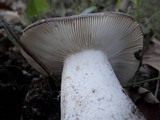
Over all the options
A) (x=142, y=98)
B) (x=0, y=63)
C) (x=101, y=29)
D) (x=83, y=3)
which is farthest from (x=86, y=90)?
(x=83, y=3)

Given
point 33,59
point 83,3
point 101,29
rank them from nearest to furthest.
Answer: point 101,29
point 33,59
point 83,3

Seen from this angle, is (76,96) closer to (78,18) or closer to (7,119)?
(78,18)

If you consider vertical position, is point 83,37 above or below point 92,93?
above

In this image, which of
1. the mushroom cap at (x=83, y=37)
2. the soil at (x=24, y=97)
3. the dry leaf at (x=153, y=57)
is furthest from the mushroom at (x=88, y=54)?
the dry leaf at (x=153, y=57)

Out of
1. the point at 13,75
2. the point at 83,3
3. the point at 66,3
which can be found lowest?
the point at 13,75

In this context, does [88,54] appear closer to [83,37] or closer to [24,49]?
[83,37]

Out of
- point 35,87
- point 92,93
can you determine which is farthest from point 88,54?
point 35,87

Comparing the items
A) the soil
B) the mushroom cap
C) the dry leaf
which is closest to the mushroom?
the mushroom cap

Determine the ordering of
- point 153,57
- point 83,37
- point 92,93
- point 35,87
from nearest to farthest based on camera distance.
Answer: point 92,93
point 83,37
point 35,87
point 153,57
